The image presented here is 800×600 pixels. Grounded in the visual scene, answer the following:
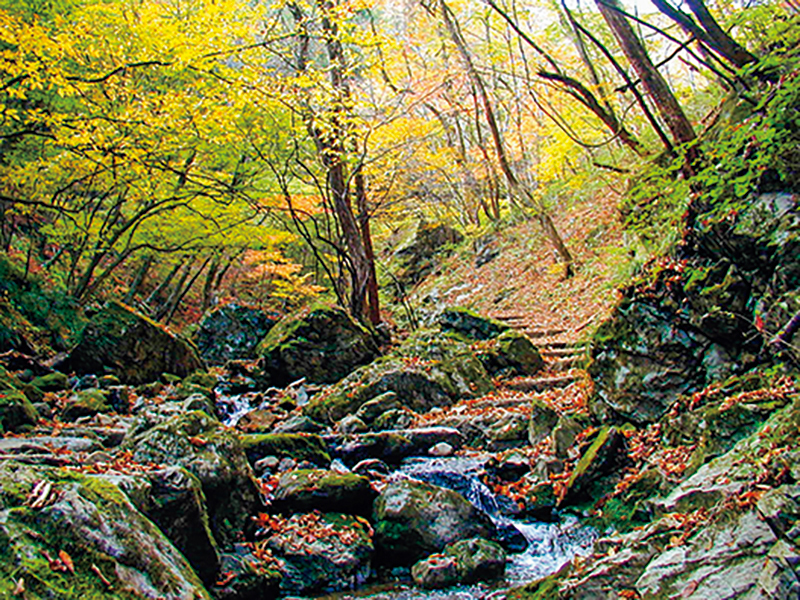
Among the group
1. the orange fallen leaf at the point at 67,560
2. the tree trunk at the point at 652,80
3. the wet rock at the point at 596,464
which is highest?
the tree trunk at the point at 652,80

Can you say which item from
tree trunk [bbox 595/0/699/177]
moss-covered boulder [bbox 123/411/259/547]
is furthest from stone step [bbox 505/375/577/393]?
moss-covered boulder [bbox 123/411/259/547]

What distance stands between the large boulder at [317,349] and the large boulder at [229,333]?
406 cm

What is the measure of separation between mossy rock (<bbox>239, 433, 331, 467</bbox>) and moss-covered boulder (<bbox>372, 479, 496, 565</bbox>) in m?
1.53

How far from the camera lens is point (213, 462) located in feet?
13.4

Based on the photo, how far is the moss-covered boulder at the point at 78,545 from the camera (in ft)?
6.75

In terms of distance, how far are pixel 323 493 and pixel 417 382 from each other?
12.9 ft

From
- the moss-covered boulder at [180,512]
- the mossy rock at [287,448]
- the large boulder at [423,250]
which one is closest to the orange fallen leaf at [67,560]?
the moss-covered boulder at [180,512]

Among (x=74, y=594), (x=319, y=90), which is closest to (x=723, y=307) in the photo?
(x=74, y=594)

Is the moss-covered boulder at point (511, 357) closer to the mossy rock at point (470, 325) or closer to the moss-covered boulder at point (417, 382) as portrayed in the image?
the moss-covered boulder at point (417, 382)

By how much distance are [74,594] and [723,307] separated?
524 cm

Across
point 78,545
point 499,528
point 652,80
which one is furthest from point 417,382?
point 78,545

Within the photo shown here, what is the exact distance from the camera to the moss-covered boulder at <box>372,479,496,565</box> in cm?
412

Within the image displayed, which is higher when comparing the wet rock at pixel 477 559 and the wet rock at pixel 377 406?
the wet rock at pixel 377 406

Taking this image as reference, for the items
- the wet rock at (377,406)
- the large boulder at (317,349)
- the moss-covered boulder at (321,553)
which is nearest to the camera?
the moss-covered boulder at (321,553)
